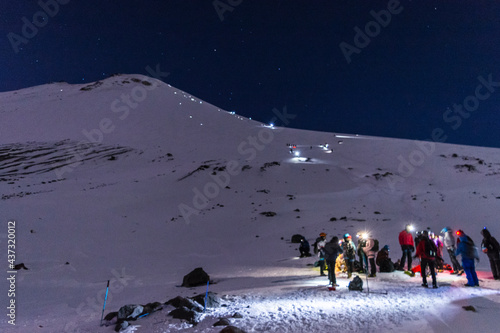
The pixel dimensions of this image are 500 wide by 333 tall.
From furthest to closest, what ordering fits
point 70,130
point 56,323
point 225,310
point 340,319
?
point 70,130 < point 56,323 < point 225,310 < point 340,319

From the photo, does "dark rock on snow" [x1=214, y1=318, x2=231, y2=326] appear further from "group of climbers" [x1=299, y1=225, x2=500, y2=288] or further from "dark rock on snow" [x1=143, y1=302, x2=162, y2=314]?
"group of climbers" [x1=299, y1=225, x2=500, y2=288]

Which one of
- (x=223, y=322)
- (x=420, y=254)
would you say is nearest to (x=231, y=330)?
(x=223, y=322)

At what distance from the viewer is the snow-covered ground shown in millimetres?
7785

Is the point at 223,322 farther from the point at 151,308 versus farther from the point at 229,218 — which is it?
the point at 229,218

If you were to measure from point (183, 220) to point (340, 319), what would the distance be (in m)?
21.1

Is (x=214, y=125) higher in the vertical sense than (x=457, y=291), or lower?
higher

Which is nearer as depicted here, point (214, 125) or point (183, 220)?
point (183, 220)

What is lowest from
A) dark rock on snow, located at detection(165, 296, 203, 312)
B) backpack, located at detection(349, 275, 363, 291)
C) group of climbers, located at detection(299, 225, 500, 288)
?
dark rock on snow, located at detection(165, 296, 203, 312)

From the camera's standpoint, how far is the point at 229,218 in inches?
1053

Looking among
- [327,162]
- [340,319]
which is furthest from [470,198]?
[340,319]

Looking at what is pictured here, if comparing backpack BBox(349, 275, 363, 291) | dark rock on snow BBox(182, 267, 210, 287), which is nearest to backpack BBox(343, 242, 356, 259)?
backpack BBox(349, 275, 363, 291)

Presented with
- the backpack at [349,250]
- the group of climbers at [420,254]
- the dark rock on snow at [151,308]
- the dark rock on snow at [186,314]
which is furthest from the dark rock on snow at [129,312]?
the backpack at [349,250]

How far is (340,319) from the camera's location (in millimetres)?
6867

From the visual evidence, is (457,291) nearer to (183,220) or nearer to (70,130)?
(183,220)
